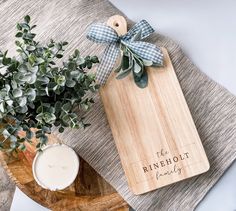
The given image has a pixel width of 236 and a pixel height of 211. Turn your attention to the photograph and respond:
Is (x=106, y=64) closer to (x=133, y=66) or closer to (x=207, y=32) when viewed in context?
(x=133, y=66)

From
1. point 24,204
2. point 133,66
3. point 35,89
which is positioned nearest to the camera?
point 35,89

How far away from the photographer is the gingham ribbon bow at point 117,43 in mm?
758

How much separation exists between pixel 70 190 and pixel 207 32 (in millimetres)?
389

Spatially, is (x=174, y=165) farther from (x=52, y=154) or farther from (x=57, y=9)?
(x=57, y=9)

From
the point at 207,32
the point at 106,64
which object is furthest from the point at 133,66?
the point at 207,32

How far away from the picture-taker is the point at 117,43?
2.55 feet

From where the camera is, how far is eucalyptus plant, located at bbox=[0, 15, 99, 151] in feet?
2.03

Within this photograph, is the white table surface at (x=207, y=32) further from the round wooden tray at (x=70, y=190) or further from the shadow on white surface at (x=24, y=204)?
the shadow on white surface at (x=24, y=204)

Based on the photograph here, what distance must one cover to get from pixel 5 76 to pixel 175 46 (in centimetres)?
31

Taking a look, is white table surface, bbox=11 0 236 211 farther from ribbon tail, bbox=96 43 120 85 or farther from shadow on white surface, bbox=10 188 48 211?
shadow on white surface, bbox=10 188 48 211

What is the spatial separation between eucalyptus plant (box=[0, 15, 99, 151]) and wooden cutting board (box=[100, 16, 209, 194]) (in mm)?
109

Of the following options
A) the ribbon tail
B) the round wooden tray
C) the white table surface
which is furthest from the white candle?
the white table surface

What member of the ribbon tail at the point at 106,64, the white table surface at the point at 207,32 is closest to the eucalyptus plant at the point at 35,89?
the ribbon tail at the point at 106,64

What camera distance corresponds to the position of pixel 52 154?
30.7 inches
